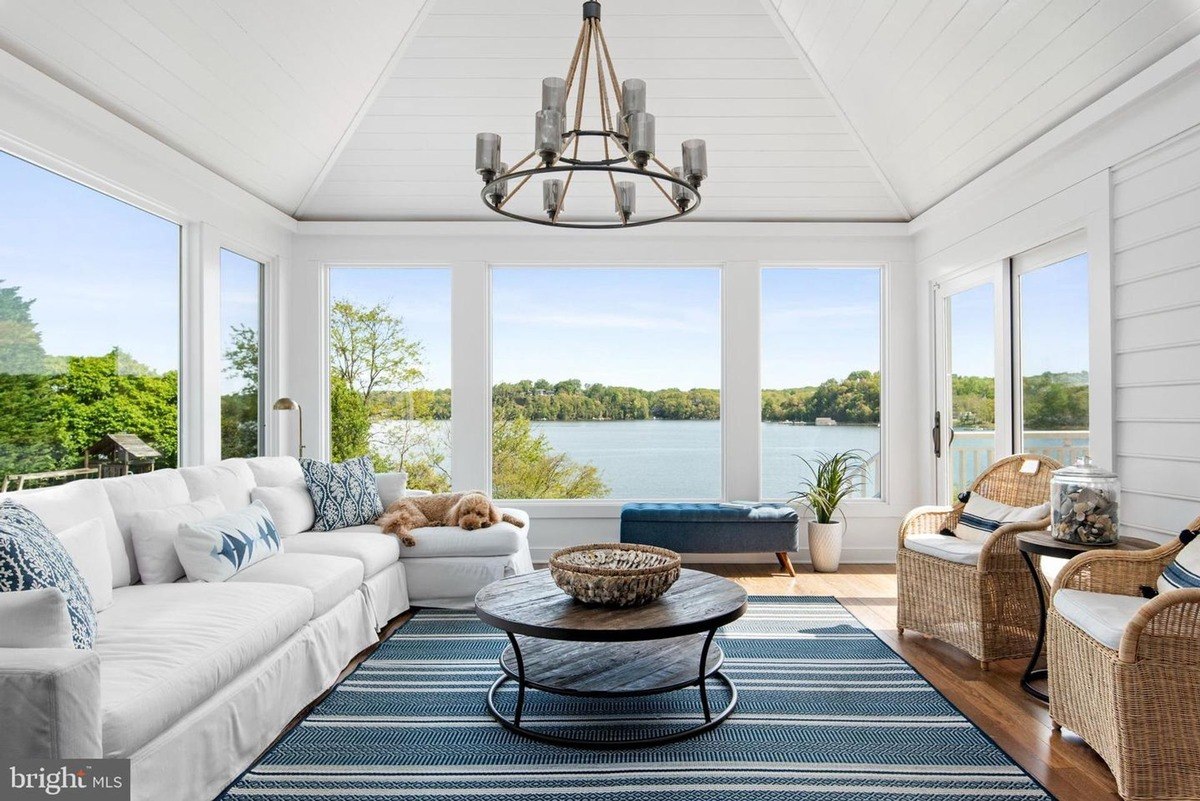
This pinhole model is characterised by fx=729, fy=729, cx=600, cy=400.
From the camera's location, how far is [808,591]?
Answer: 184 inches

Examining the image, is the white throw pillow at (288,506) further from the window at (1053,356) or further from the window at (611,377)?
the window at (1053,356)

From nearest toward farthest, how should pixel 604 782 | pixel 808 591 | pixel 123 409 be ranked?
1. pixel 604 782
2. pixel 123 409
3. pixel 808 591

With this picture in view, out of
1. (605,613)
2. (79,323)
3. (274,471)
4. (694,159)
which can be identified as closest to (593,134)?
(694,159)

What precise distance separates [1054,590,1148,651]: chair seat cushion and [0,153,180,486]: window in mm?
4156

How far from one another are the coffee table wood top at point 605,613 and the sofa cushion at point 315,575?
2.43 feet

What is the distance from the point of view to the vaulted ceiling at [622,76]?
319cm

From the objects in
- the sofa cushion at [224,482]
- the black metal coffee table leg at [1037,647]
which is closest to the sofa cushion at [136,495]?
the sofa cushion at [224,482]

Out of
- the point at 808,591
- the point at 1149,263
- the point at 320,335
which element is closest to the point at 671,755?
the point at 808,591

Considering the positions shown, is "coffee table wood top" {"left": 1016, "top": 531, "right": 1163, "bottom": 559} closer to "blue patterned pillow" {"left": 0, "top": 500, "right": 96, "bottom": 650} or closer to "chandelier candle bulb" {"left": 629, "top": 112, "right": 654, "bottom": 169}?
"chandelier candle bulb" {"left": 629, "top": 112, "right": 654, "bottom": 169}

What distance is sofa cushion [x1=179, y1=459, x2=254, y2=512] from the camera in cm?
351

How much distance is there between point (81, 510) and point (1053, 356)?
15.2 feet

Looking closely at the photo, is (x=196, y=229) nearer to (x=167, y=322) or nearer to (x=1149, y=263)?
(x=167, y=322)

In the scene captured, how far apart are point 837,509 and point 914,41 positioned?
3218 millimetres

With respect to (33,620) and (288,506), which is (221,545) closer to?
(288,506)
